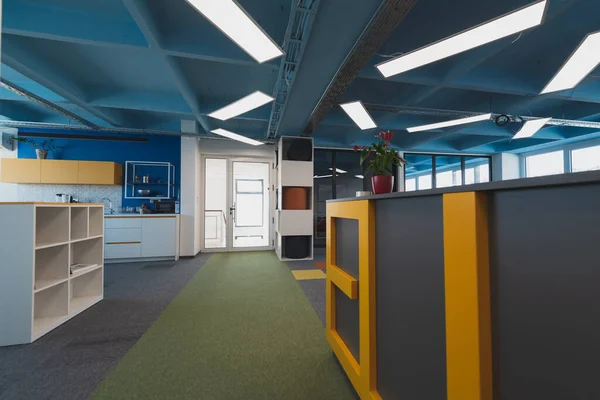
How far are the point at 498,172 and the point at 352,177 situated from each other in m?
4.83

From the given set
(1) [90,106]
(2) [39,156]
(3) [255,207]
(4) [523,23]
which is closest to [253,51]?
(4) [523,23]

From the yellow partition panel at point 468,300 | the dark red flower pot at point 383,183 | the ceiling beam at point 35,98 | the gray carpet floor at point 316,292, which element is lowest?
the gray carpet floor at point 316,292

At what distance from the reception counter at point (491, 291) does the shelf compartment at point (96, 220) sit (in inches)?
141

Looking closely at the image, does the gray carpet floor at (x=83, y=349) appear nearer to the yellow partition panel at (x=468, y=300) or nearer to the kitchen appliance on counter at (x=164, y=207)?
the yellow partition panel at (x=468, y=300)

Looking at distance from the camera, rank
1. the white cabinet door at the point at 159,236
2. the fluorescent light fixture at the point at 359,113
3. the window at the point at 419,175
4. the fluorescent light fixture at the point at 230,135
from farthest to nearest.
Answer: the window at the point at 419,175 < the white cabinet door at the point at 159,236 < the fluorescent light fixture at the point at 230,135 < the fluorescent light fixture at the point at 359,113

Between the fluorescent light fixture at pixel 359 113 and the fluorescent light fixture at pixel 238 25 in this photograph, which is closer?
the fluorescent light fixture at pixel 238 25

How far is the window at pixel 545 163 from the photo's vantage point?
269 inches

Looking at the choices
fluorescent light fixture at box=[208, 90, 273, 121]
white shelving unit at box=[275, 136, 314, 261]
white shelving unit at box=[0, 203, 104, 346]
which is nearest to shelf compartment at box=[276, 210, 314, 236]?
white shelving unit at box=[275, 136, 314, 261]

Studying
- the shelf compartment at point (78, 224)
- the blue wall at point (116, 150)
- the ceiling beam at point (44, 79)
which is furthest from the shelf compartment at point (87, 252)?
the blue wall at point (116, 150)

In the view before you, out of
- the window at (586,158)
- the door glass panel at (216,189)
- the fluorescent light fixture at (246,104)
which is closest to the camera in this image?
the fluorescent light fixture at (246,104)

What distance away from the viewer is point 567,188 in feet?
1.93

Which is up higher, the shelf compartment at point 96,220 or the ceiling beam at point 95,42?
the ceiling beam at point 95,42

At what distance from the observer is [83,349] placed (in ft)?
6.66

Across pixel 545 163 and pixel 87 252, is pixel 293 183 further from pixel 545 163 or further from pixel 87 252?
pixel 545 163
